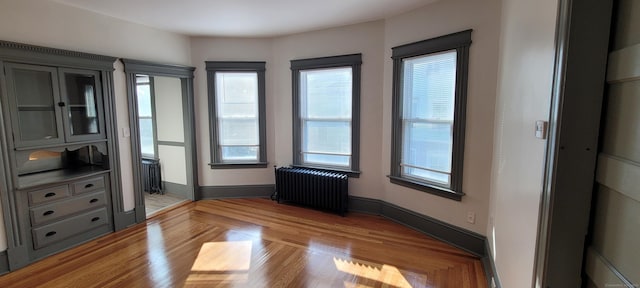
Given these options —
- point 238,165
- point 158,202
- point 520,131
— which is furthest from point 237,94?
point 520,131

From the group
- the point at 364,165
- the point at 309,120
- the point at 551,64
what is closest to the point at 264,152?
the point at 309,120

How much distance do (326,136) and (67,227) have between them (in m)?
3.26

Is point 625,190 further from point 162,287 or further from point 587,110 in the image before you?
point 162,287

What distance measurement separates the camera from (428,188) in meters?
3.21

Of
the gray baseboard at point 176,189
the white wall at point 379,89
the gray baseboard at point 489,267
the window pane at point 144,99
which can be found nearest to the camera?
the gray baseboard at point 489,267

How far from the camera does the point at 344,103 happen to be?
3996mm

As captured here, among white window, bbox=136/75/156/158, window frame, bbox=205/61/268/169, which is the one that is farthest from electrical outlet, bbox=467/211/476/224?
white window, bbox=136/75/156/158

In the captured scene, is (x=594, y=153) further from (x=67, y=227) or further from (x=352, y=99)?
(x=67, y=227)

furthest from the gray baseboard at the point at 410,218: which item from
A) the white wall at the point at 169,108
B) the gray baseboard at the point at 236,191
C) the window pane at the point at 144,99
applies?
the window pane at the point at 144,99

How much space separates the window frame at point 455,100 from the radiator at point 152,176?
4.11 meters

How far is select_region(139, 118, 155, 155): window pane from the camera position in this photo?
16.4 ft

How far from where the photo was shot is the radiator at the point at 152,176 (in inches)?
196

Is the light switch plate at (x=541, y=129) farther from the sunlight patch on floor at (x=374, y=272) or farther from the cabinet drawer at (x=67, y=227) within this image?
the cabinet drawer at (x=67, y=227)

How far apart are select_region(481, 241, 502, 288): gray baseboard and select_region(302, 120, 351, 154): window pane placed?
2.05 m
